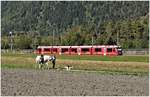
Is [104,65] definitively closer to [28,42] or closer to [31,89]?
[31,89]

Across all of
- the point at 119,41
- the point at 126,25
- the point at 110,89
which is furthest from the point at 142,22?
the point at 110,89

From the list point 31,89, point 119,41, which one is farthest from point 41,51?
point 31,89

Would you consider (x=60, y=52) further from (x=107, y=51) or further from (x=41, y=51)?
(x=107, y=51)

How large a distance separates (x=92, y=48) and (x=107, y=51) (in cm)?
470

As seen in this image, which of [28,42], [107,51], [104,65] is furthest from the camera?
[28,42]

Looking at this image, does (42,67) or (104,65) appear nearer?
(42,67)

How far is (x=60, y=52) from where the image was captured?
365 ft

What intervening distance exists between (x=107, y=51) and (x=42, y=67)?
179 feet

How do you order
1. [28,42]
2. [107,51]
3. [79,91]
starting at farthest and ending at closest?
[28,42], [107,51], [79,91]

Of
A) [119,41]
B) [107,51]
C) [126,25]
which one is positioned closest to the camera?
[107,51]

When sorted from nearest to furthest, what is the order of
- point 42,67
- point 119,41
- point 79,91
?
point 79,91
point 42,67
point 119,41

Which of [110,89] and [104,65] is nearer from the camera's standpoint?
[110,89]

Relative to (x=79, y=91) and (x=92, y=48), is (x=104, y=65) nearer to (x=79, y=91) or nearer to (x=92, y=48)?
(x=79, y=91)

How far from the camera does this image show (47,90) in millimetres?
22750
